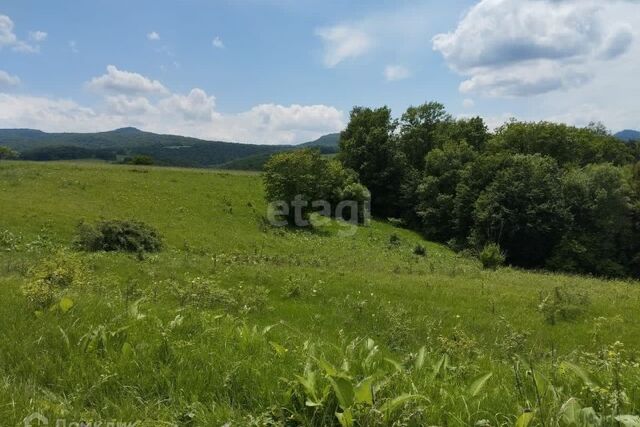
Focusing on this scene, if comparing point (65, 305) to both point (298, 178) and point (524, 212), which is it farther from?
point (524, 212)

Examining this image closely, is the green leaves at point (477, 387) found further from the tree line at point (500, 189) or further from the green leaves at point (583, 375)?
the tree line at point (500, 189)

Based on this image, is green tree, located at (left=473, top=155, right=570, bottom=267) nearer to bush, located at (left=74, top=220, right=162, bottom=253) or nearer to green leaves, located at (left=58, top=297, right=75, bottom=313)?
bush, located at (left=74, top=220, right=162, bottom=253)

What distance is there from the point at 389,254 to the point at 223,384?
3353 centimetres

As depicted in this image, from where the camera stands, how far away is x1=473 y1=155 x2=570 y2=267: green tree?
49844mm

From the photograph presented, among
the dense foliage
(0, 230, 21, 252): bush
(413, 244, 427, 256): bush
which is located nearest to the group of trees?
(413, 244, 427, 256): bush

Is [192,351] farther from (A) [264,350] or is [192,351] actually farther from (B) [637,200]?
(B) [637,200]

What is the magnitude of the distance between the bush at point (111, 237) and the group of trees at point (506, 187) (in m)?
36.7

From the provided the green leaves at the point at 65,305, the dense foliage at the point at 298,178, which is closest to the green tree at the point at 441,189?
the dense foliage at the point at 298,178

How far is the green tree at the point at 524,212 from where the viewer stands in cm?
4984

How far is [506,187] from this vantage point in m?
51.4

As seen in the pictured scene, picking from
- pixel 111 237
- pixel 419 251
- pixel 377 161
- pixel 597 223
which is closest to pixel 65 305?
pixel 111 237

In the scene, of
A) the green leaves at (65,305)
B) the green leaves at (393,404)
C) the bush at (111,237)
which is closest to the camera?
the green leaves at (393,404)

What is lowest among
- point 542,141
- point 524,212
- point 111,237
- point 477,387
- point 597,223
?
point 597,223

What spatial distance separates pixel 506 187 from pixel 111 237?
1611 inches
